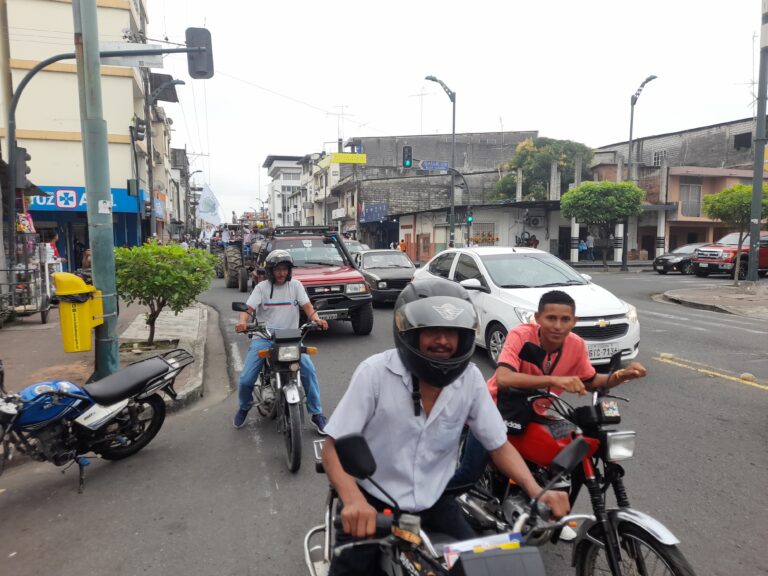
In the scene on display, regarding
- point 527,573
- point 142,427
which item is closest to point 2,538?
point 142,427

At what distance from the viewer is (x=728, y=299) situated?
16359 millimetres

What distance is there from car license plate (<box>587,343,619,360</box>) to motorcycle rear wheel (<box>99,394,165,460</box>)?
15.5 ft

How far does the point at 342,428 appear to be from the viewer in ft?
7.21

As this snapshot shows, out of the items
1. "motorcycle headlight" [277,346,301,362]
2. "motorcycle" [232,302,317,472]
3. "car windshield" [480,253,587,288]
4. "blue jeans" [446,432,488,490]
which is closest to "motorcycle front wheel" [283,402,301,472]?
"motorcycle" [232,302,317,472]

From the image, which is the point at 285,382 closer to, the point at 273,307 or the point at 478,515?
the point at 273,307

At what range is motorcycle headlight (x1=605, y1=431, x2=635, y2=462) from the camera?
253 centimetres

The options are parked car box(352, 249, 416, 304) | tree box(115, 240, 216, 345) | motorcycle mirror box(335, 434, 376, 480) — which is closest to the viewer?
motorcycle mirror box(335, 434, 376, 480)

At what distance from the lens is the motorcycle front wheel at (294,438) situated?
4434 millimetres

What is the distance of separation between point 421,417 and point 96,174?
5777mm

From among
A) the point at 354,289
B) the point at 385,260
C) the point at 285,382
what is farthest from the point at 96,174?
the point at 385,260

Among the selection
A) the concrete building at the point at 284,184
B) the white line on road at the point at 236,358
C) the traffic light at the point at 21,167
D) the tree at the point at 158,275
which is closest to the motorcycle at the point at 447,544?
the white line on road at the point at 236,358

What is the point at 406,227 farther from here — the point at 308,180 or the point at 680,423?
the point at 680,423

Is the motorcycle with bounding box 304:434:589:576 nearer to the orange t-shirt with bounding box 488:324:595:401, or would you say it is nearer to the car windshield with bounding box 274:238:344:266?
the orange t-shirt with bounding box 488:324:595:401

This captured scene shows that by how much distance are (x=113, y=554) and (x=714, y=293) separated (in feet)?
62.2
